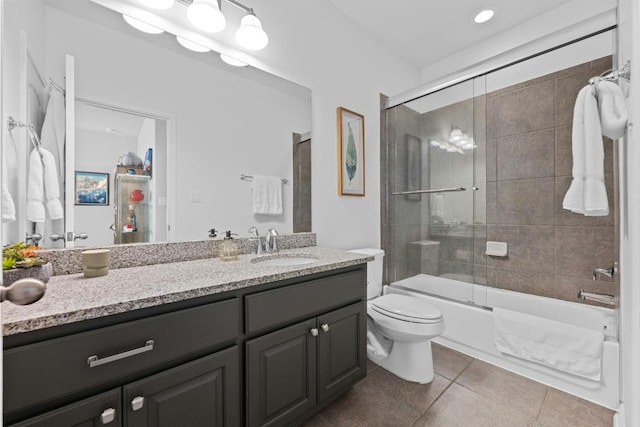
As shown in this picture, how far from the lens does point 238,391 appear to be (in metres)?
1.07

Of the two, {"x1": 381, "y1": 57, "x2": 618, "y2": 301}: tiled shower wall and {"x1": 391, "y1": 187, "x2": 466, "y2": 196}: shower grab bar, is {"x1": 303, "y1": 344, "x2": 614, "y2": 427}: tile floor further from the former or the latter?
{"x1": 391, "y1": 187, "x2": 466, "y2": 196}: shower grab bar

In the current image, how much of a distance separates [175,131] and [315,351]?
51.0 inches

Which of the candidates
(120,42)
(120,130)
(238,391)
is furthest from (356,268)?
(120,42)

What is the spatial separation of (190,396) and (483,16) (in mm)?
3109

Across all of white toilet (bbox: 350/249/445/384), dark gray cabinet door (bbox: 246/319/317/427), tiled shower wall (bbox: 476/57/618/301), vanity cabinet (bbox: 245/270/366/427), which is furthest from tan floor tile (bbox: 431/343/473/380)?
dark gray cabinet door (bbox: 246/319/317/427)

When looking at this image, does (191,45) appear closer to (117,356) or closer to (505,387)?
(117,356)

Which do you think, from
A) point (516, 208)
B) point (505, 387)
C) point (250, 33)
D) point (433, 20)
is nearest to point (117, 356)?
point (250, 33)

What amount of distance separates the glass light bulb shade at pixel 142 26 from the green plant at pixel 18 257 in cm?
108

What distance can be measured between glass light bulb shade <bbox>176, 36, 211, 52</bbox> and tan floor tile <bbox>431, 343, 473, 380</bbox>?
7.95 ft

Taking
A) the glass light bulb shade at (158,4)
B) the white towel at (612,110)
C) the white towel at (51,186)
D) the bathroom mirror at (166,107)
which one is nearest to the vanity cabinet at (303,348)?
the bathroom mirror at (166,107)

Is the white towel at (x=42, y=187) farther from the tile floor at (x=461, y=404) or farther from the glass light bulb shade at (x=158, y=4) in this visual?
the tile floor at (x=461, y=404)

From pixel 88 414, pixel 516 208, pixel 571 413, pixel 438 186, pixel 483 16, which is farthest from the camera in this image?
pixel 438 186

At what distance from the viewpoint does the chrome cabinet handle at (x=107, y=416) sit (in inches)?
31.6

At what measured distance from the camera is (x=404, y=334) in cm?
170
